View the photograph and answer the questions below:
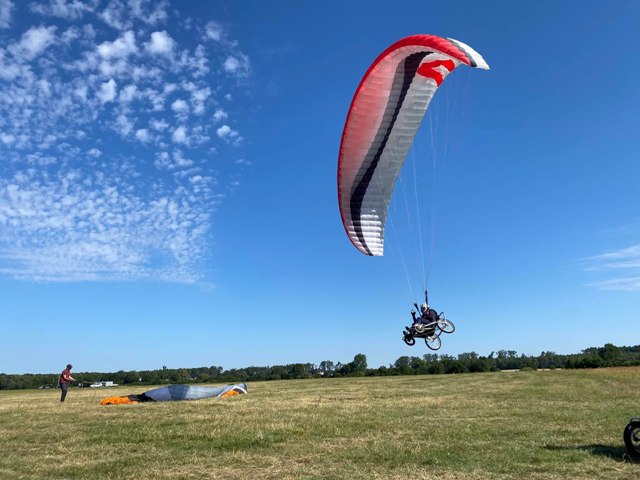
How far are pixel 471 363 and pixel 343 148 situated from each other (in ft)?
200

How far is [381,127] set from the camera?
13.7 metres

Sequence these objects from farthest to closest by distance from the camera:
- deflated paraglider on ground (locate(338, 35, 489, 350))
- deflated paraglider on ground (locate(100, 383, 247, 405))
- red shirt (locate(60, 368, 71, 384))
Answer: red shirt (locate(60, 368, 71, 384)), deflated paraglider on ground (locate(100, 383, 247, 405)), deflated paraglider on ground (locate(338, 35, 489, 350))

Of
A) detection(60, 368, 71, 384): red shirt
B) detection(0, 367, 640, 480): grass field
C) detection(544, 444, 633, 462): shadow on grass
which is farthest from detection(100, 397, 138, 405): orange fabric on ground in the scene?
detection(544, 444, 633, 462): shadow on grass

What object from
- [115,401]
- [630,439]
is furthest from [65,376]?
[630,439]

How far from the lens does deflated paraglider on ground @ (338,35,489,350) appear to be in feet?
41.3

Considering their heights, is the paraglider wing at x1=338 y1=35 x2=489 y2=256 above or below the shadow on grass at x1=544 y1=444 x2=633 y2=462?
above

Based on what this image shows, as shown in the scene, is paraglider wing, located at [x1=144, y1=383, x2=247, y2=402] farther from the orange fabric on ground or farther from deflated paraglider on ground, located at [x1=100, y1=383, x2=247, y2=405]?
the orange fabric on ground

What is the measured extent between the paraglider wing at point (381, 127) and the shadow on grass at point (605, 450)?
764 cm

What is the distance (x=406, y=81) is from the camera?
516 inches

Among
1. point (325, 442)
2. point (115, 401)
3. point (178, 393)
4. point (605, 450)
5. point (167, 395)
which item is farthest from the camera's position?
point (178, 393)

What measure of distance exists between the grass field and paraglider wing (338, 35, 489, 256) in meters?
5.59

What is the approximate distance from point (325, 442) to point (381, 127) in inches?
326

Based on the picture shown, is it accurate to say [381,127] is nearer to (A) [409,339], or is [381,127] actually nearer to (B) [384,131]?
(B) [384,131]

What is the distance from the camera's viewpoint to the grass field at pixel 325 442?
25.1 ft
